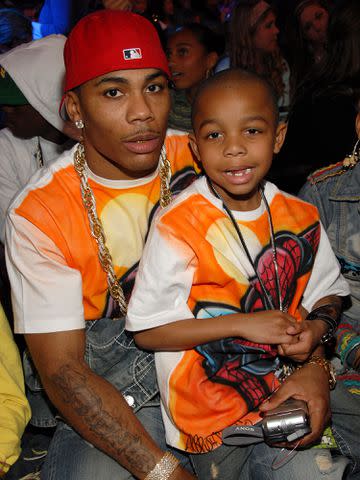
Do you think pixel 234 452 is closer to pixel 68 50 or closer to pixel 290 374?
pixel 290 374

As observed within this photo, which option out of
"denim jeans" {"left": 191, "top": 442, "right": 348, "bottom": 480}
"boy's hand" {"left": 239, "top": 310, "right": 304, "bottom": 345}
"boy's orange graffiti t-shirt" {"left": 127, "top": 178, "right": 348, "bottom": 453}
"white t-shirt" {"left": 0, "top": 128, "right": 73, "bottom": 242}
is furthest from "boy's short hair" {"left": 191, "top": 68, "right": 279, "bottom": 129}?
"white t-shirt" {"left": 0, "top": 128, "right": 73, "bottom": 242}

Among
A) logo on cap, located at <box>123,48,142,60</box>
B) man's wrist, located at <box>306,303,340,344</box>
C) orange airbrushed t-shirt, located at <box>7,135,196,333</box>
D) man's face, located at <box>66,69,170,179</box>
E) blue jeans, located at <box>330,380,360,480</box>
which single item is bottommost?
blue jeans, located at <box>330,380,360,480</box>

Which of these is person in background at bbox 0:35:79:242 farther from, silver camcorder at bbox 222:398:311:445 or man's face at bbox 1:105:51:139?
silver camcorder at bbox 222:398:311:445

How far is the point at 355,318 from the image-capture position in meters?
2.45

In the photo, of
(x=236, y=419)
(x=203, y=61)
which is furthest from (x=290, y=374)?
(x=203, y=61)

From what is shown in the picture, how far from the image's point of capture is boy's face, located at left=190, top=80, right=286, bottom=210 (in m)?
1.87

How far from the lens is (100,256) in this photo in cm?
202

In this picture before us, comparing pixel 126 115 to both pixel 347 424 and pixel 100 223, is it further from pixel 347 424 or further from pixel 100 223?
pixel 347 424

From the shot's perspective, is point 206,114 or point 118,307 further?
point 118,307

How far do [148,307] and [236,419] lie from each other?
0.47 metres

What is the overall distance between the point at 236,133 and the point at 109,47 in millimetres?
530

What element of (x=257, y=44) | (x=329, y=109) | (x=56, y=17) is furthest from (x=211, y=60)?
(x=56, y=17)

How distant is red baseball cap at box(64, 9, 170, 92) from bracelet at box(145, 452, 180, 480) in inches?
52.1

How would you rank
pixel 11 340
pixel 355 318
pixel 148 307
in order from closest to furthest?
pixel 148 307 < pixel 11 340 < pixel 355 318
